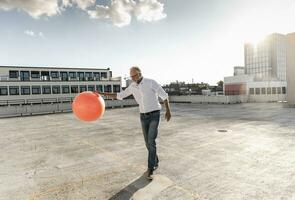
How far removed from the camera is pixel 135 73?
477 centimetres

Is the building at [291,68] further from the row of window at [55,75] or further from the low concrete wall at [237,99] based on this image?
the row of window at [55,75]

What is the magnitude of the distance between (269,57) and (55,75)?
101 m

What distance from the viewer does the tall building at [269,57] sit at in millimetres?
106438

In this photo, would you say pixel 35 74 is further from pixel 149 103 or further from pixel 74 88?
pixel 149 103

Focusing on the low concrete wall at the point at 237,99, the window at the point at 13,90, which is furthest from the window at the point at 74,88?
the low concrete wall at the point at 237,99

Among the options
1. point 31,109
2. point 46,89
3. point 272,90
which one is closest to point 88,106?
point 31,109

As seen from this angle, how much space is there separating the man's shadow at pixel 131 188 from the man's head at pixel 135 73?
2.10 meters

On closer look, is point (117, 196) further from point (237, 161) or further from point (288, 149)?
point (288, 149)

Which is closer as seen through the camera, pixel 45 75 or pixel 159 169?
pixel 159 169

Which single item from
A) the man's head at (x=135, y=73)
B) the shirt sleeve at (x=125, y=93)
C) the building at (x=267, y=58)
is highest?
the building at (x=267, y=58)

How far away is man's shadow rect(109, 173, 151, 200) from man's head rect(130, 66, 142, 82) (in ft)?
6.90

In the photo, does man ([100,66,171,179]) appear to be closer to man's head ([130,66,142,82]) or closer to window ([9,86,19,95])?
man's head ([130,66,142,82])

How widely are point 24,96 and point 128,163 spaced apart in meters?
38.3

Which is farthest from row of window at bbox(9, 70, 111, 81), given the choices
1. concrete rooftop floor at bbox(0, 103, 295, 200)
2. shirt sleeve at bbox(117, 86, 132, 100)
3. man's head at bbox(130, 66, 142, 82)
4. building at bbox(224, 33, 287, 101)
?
building at bbox(224, 33, 287, 101)
